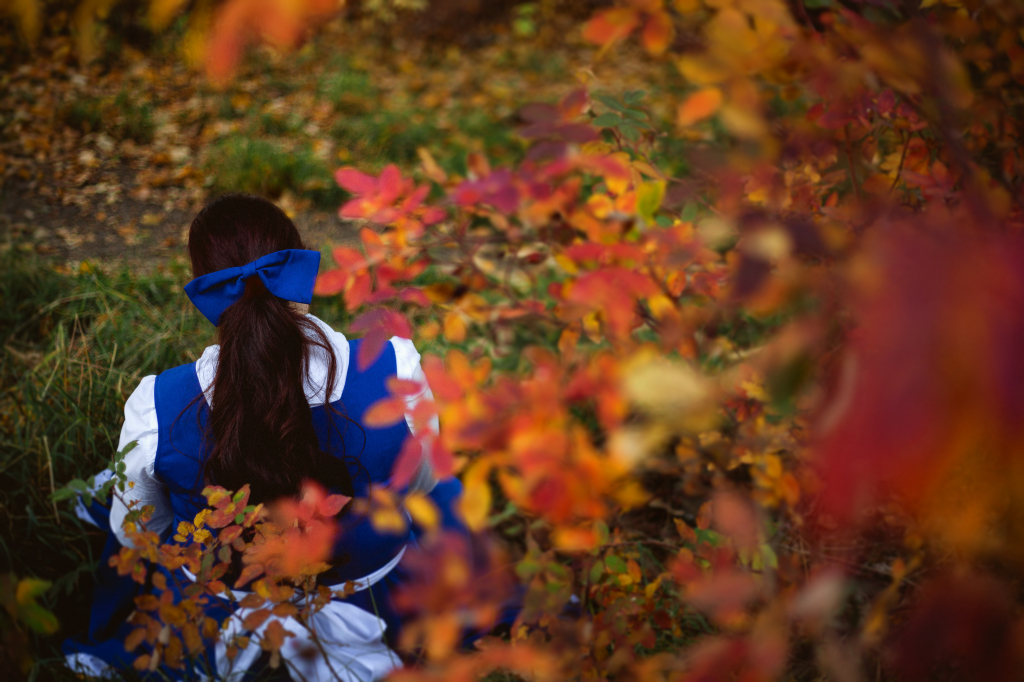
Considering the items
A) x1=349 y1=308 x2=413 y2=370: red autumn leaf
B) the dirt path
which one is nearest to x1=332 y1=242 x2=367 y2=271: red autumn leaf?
x1=349 y1=308 x2=413 y2=370: red autumn leaf

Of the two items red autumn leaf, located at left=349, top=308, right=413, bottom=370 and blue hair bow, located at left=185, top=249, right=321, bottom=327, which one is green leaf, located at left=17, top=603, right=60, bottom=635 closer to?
red autumn leaf, located at left=349, top=308, right=413, bottom=370

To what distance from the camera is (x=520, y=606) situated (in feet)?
6.34

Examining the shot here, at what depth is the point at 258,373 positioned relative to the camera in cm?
132

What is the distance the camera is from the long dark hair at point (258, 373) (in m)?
1.32

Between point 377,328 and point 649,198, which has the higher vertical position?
point 649,198

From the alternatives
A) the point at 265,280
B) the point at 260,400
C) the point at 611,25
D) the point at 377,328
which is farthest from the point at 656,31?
the point at 260,400

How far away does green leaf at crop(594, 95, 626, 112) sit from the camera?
143cm

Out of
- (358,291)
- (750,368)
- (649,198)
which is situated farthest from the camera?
(750,368)

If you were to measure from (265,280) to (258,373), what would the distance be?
0.22 metres

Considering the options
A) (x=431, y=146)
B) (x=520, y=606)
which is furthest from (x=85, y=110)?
(x=520, y=606)

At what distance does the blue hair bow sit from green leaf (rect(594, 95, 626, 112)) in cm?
81

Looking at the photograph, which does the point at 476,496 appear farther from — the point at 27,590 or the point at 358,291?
the point at 27,590

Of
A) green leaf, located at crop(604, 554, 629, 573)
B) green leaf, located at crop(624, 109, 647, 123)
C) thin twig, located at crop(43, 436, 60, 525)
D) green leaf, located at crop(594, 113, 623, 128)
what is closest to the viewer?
green leaf, located at crop(594, 113, 623, 128)

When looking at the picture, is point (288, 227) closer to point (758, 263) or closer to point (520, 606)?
point (758, 263)
